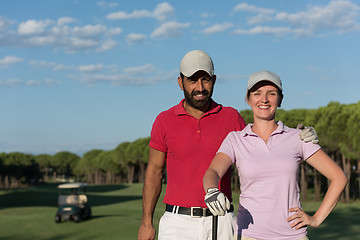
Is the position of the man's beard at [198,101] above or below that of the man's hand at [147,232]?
above

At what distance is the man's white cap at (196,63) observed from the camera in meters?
5.17

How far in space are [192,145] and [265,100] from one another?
1.51 meters

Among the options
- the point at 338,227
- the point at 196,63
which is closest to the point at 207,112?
the point at 196,63

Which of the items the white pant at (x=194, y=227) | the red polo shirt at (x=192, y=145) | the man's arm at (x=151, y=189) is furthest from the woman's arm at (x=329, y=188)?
the man's arm at (x=151, y=189)

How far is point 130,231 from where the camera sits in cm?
2603

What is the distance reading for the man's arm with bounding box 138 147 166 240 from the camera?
5691 mm

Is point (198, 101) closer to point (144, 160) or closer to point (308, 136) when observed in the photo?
point (308, 136)

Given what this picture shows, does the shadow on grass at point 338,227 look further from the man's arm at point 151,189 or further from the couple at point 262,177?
the couple at point 262,177

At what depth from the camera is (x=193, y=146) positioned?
205 inches

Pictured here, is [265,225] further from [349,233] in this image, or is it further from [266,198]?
[349,233]

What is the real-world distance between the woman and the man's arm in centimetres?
189

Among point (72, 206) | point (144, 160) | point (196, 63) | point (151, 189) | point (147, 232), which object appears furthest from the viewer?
Result: point (144, 160)

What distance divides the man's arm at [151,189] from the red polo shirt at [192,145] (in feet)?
0.67

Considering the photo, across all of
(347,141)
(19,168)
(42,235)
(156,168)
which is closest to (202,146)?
(156,168)
